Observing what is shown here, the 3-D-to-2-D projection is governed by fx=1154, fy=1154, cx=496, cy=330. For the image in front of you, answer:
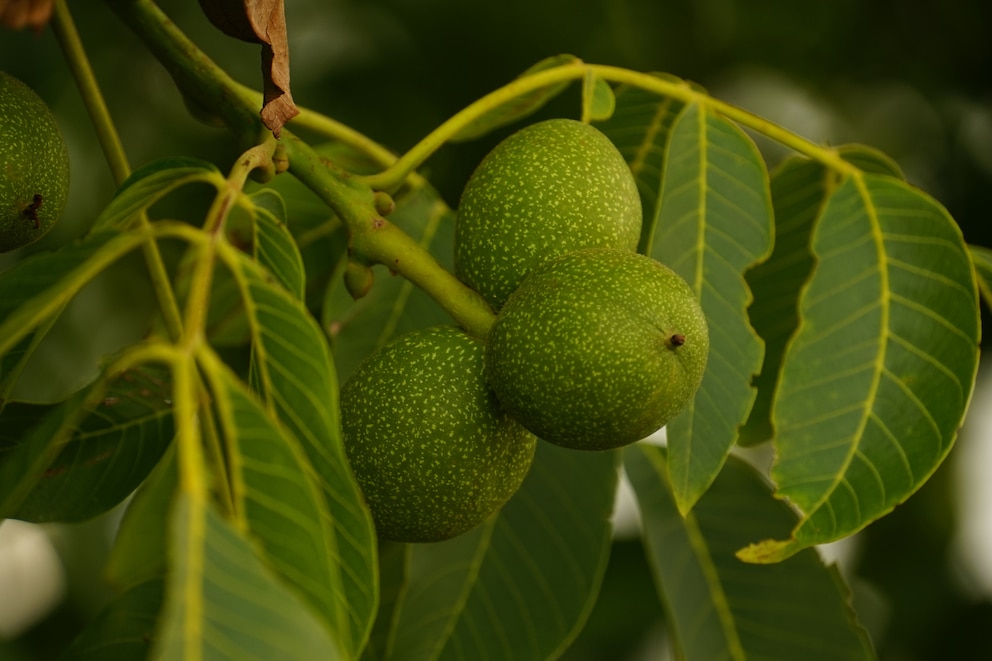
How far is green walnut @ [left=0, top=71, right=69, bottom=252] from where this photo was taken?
1.15 m

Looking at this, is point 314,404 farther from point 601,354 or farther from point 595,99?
point 595,99

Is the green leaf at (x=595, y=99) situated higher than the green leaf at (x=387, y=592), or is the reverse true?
the green leaf at (x=595, y=99)

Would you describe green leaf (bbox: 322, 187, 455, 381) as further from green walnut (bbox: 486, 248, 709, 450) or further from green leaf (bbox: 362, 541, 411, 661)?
green walnut (bbox: 486, 248, 709, 450)

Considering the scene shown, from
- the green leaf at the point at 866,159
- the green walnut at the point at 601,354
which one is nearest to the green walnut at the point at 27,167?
the green walnut at the point at 601,354

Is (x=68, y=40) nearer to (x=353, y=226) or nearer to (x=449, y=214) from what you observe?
(x=353, y=226)

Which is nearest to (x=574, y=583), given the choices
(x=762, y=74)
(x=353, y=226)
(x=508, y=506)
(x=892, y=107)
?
(x=508, y=506)

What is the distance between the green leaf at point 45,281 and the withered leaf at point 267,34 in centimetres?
20

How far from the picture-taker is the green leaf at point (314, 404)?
0.91m

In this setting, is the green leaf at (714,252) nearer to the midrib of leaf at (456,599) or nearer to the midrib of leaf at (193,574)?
the midrib of leaf at (456,599)

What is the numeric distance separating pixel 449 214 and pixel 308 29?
1329 millimetres

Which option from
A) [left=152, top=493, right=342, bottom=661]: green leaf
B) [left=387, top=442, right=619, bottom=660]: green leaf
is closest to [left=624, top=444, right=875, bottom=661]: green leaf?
[left=387, top=442, right=619, bottom=660]: green leaf

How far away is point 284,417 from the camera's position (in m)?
0.94

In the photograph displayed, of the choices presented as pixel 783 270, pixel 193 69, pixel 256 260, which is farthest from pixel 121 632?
pixel 783 270

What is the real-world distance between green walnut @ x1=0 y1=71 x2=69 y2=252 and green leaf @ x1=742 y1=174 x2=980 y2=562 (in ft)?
2.62
